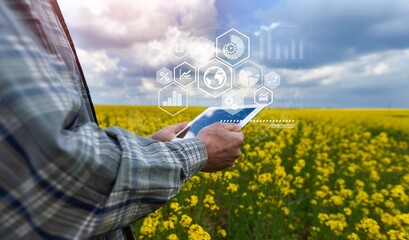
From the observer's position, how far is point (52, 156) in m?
0.56

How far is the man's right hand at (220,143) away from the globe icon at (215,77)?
1.26m

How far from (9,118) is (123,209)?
8.8 inches

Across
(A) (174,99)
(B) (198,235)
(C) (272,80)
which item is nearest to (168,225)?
(B) (198,235)

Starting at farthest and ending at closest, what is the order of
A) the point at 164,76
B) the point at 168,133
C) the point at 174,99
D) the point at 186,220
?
1. the point at 164,76
2. the point at 174,99
3. the point at 186,220
4. the point at 168,133

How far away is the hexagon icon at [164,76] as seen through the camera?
2.41 m

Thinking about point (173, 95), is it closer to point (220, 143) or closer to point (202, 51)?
point (202, 51)

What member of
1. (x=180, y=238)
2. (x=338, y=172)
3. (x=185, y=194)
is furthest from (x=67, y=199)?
(x=338, y=172)

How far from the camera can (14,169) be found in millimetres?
560

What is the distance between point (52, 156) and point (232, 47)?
193 centimetres

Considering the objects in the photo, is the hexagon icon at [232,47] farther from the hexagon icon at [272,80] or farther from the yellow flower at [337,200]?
the yellow flower at [337,200]

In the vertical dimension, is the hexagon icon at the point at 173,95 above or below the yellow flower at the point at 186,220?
above

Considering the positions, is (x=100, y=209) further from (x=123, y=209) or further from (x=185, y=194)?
(x=185, y=194)

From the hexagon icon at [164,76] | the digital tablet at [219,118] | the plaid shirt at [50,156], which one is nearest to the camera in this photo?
the plaid shirt at [50,156]

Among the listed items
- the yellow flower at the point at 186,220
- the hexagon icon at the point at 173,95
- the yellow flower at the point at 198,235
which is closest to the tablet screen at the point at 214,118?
the yellow flower at the point at 198,235
